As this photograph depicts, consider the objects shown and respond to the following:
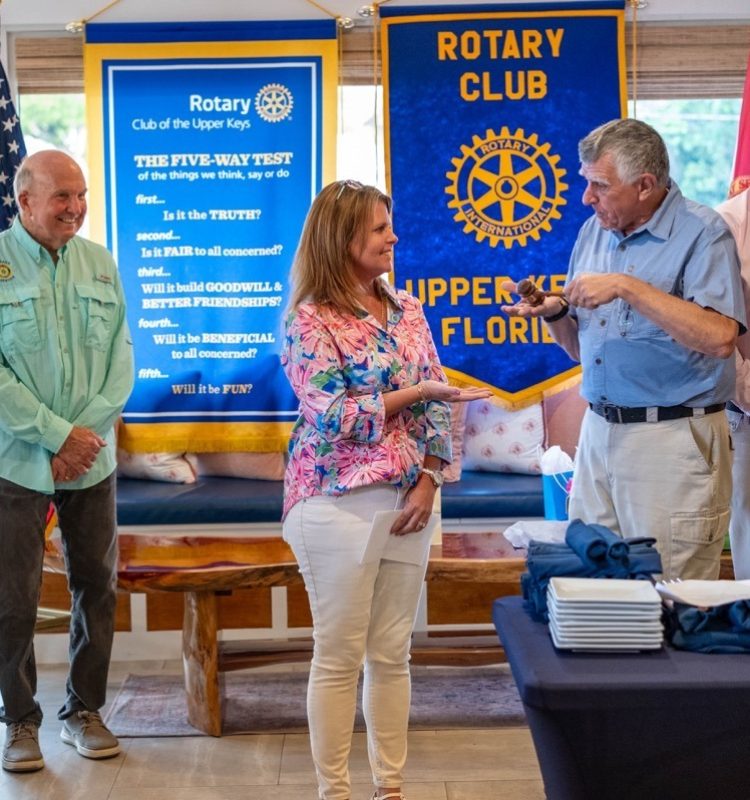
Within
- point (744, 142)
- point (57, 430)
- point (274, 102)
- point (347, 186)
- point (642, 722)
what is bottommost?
point (642, 722)

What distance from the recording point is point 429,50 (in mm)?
→ 4586

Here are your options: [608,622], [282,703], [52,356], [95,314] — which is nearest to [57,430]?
[52,356]

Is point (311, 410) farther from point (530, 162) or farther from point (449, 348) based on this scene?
point (530, 162)

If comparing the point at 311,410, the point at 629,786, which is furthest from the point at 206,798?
the point at 629,786

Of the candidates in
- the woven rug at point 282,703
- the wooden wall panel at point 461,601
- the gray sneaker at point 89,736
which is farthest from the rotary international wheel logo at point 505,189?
the gray sneaker at point 89,736

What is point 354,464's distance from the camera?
8.22ft

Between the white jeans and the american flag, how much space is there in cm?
234

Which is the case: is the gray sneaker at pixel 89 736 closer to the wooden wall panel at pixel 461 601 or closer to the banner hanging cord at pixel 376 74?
the wooden wall panel at pixel 461 601

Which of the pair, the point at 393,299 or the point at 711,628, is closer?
the point at 711,628

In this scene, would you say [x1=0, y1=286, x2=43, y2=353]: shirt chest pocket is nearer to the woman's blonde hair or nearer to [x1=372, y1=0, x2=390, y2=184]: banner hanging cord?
the woman's blonde hair

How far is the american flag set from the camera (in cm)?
432

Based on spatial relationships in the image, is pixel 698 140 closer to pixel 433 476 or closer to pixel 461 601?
pixel 461 601

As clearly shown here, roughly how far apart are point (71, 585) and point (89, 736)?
1.40ft

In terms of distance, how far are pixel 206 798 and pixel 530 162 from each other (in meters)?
2.82
